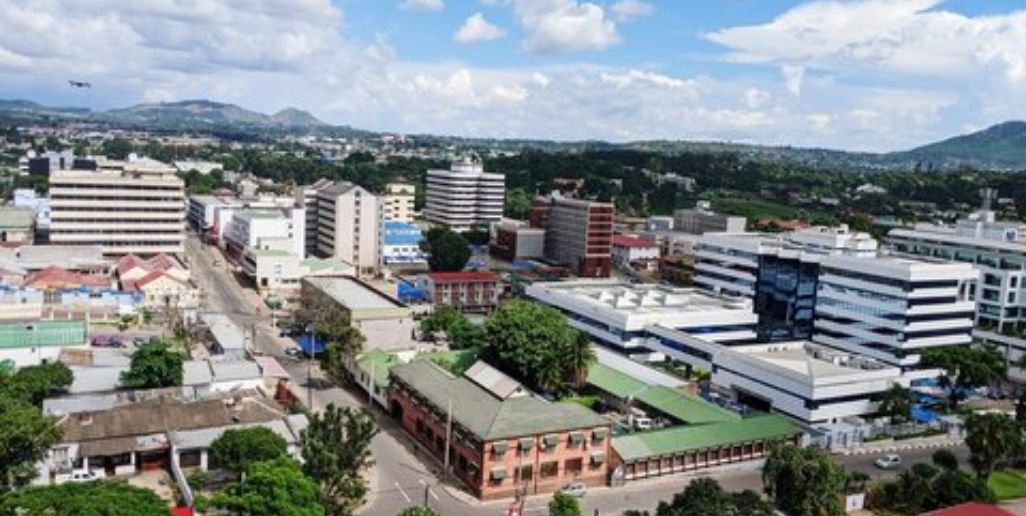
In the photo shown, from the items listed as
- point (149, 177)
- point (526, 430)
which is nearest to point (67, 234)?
point (149, 177)

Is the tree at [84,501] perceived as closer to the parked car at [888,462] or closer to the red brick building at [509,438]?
the red brick building at [509,438]

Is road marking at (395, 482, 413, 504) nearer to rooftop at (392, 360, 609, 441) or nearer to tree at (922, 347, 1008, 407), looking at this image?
rooftop at (392, 360, 609, 441)

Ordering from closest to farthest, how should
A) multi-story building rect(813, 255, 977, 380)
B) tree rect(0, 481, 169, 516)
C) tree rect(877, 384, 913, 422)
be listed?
1. tree rect(0, 481, 169, 516)
2. tree rect(877, 384, 913, 422)
3. multi-story building rect(813, 255, 977, 380)

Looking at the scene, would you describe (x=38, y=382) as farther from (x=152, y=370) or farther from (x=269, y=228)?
(x=269, y=228)

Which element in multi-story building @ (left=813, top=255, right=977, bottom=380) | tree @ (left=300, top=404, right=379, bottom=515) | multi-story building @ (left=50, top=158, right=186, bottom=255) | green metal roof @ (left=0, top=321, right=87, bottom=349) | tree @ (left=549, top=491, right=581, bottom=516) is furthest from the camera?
multi-story building @ (left=50, top=158, right=186, bottom=255)

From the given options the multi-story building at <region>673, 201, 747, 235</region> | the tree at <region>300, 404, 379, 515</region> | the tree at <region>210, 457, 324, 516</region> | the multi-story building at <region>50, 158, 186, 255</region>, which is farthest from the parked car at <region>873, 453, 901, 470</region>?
the multi-story building at <region>50, 158, 186, 255</region>

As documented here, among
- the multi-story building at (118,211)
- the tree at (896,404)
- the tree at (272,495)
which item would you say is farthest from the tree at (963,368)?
the multi-story building at (118,211)
